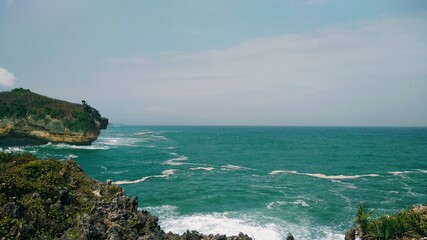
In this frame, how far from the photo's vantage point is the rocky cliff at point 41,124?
105875 mm

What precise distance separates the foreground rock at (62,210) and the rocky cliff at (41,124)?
9519cm

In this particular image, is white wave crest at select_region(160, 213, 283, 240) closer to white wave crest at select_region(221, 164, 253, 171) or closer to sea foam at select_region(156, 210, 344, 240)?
sea foam at select_region(156, 210, 344, 240)

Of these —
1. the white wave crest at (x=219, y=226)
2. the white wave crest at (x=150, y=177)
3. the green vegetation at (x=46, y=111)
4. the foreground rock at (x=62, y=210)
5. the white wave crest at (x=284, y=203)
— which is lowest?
the white wave crest at (x=219, y=226)

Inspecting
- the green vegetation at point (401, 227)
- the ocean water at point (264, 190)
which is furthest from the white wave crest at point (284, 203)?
the green vegetation at point (401, 227)

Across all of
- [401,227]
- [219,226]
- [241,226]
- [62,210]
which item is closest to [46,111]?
[219,226]

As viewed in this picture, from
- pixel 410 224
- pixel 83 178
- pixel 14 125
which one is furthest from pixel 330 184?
pixel 14 125

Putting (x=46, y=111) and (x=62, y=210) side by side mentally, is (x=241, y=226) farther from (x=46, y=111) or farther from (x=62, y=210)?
(x=46, y=111)

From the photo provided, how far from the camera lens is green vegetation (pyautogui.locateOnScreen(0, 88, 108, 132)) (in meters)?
108

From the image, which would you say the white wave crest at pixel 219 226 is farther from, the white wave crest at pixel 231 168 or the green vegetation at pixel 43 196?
the white wave crest at pixel 231 168

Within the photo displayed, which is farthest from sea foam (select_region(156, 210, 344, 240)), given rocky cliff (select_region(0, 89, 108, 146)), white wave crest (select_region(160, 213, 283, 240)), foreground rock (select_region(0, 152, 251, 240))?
rocky cliff (select_region(0, 89, 108, 146))

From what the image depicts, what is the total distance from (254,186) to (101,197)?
38.6m

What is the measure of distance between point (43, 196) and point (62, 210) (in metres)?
1.89

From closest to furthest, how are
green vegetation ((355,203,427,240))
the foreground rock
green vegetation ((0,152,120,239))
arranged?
the foreground rock → green vegetation ((0,152,120,239)) → green vegetation ((355,203,427,240))

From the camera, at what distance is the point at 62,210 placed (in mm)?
19453
